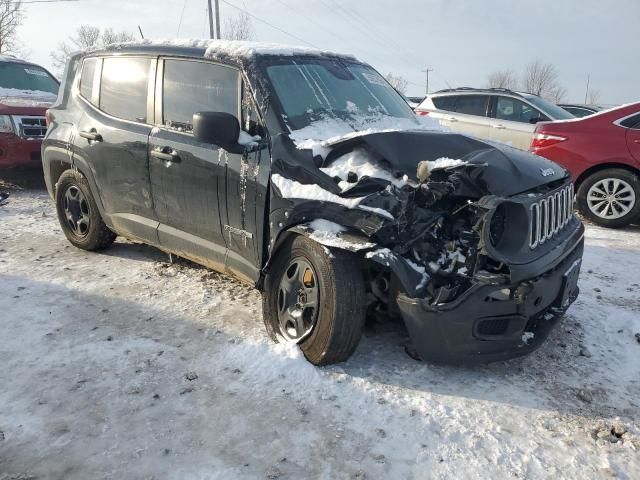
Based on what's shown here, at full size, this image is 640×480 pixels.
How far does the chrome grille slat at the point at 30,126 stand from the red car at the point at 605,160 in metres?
7.63

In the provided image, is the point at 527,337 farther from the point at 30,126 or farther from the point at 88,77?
the point at 30,126

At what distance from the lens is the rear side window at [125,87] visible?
442cm

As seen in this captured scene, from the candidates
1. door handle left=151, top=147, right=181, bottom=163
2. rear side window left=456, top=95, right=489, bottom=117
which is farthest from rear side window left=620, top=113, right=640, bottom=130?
door handle left=151, top=147, right=181, bottom=163

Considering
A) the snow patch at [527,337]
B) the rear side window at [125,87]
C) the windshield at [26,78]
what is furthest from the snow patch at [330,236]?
the windshield at [26,78]

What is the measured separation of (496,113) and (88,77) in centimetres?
672

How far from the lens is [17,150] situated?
823 centimetres

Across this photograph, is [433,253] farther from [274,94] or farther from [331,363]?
[274,94]

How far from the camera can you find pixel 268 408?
112 inches

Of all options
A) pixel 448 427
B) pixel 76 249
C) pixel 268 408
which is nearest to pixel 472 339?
pixel 448 427

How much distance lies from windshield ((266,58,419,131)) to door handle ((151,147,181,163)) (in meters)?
0.96

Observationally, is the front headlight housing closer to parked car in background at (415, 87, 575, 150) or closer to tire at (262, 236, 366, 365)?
parked car in background at (415, 87, 575, 150)

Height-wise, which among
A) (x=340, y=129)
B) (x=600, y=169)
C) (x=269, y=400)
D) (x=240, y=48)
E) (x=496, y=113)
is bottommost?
(x=269, y=400)

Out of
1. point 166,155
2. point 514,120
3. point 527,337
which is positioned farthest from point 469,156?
point 514,120

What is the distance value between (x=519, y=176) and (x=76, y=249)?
454 cm
